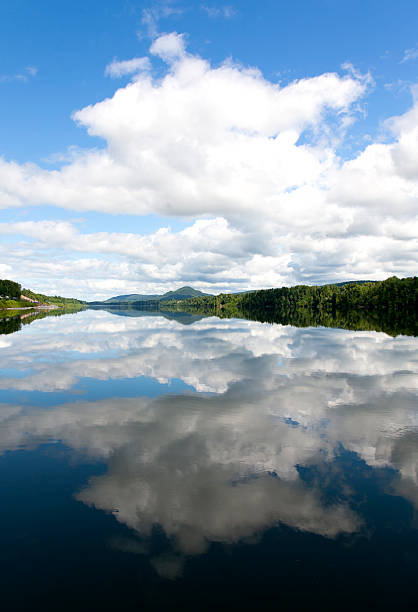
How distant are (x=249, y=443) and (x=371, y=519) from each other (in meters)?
6.60

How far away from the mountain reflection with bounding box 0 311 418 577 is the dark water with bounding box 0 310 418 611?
8cm

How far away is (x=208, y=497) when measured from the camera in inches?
468

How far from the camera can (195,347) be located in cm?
4991

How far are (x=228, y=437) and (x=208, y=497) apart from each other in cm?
552

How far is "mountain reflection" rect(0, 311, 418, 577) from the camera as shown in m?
11.0

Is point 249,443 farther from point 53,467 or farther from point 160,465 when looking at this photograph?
point 53,467

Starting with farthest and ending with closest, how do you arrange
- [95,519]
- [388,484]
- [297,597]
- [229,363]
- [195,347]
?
[195,347]
[229,363]
[388,484]
[95,519]
[297,597]

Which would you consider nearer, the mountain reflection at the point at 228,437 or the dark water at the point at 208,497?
the dark water at the point at 208,497

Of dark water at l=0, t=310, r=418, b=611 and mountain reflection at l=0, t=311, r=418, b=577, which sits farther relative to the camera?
mountain reflection at l=0, t=311, r=418, b=577

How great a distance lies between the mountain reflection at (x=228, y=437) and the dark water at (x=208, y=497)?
0.26 ft

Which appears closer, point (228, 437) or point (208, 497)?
point (208, 497)

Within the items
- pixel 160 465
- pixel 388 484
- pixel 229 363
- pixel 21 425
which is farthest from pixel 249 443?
pixel 229 363

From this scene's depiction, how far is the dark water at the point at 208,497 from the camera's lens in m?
8.23

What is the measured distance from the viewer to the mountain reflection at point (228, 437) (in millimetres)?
11016
